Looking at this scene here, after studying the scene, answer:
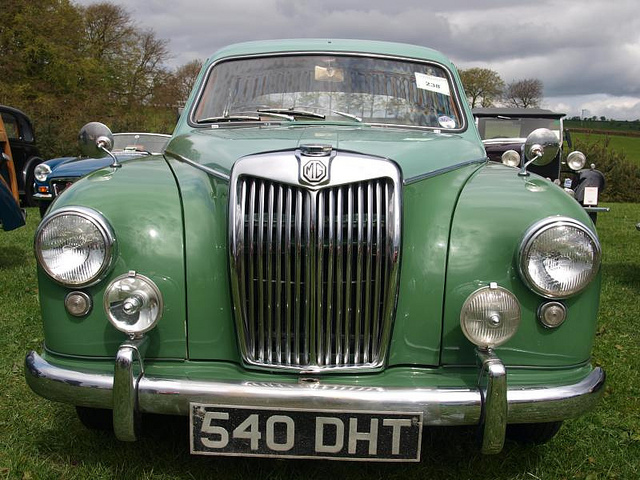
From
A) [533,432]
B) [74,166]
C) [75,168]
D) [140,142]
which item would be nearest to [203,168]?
[533,432]

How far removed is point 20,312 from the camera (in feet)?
16.0

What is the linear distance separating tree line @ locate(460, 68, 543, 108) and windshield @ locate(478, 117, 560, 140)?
19.8 meters

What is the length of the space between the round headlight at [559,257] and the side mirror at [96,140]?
210 cm

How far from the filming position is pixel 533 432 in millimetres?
2709

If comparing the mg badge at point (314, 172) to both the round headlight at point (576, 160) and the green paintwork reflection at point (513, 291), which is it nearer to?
the green paintwork reflection at point (513, 291)

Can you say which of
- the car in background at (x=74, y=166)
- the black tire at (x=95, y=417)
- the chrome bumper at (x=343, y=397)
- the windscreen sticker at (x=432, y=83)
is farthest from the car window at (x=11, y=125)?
the chrome bumper at (x=343, y=397)

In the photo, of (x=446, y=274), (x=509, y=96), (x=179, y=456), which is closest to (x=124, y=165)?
(x=179, y=456)

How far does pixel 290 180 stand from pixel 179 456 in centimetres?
132

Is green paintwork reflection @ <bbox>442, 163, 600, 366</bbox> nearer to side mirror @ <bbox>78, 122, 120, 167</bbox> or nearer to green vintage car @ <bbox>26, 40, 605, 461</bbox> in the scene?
green vintage car @ <bbox>26, 40, 605, 461</bbox>

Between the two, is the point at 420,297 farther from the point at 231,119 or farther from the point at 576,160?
the point at 576,160

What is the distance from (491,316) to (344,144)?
90 cm

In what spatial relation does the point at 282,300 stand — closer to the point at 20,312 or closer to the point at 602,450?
the point at 602,450

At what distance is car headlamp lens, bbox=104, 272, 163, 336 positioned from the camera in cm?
214

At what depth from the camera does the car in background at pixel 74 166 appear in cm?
932
